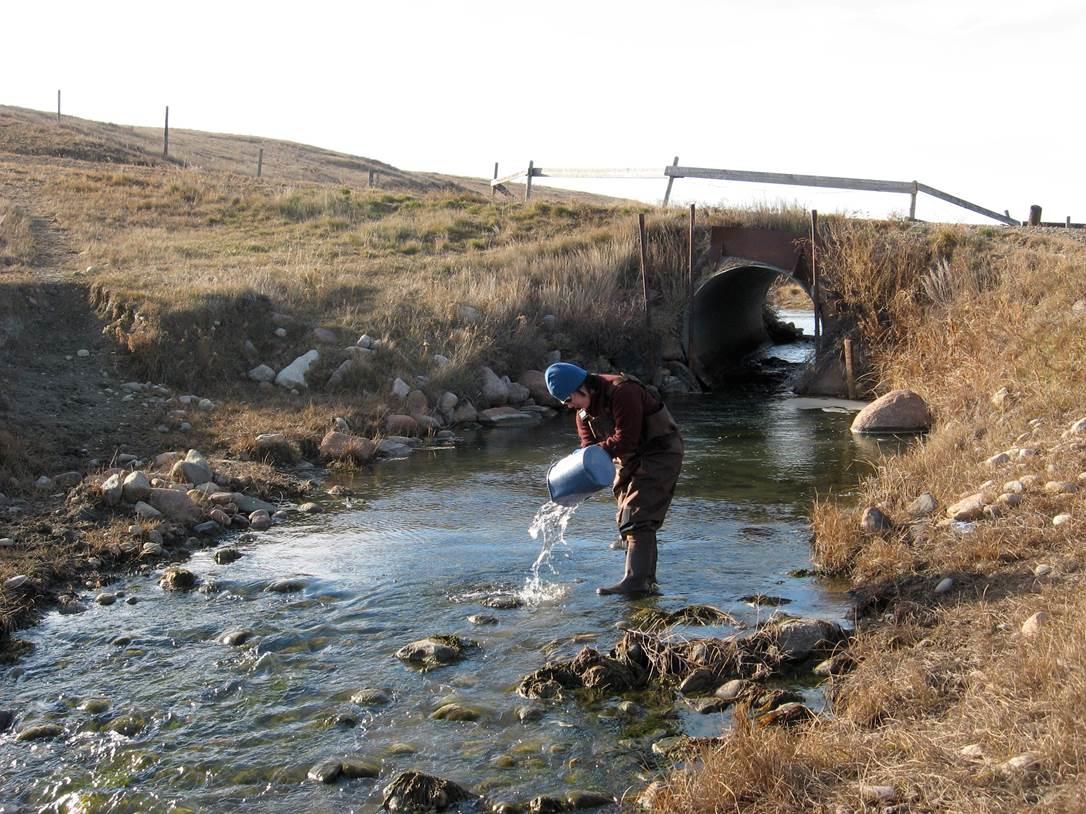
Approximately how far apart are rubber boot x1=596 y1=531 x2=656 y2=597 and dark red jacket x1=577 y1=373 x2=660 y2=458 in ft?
2.19

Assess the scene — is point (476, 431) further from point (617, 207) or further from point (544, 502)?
point (617, 207)

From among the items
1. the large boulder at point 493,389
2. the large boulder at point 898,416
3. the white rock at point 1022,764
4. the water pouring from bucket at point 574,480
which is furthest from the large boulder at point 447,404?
the white rock at point 1022,764

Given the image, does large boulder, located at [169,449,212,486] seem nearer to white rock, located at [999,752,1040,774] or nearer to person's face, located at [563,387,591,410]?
person's face, located at [563,387,591,410]

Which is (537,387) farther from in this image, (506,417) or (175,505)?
(175,505)

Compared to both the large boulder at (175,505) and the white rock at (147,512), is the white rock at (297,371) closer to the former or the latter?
the large boulder at (175,505)

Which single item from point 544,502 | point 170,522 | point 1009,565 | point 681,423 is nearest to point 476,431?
point 681,423

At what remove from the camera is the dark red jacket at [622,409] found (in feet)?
26.7

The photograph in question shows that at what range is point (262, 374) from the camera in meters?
16.6

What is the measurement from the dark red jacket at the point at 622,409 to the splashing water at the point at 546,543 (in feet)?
2.57

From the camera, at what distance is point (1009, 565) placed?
7309 mm

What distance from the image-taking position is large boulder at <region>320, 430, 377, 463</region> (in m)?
13.9

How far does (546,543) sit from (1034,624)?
16.1 ft

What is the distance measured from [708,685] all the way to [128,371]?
38.7ft

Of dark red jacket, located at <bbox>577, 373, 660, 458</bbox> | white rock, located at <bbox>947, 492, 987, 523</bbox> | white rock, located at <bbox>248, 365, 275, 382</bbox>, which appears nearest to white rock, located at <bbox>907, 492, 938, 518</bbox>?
white rock, located at <bbox>947, 492, 987, 523</bbox>
